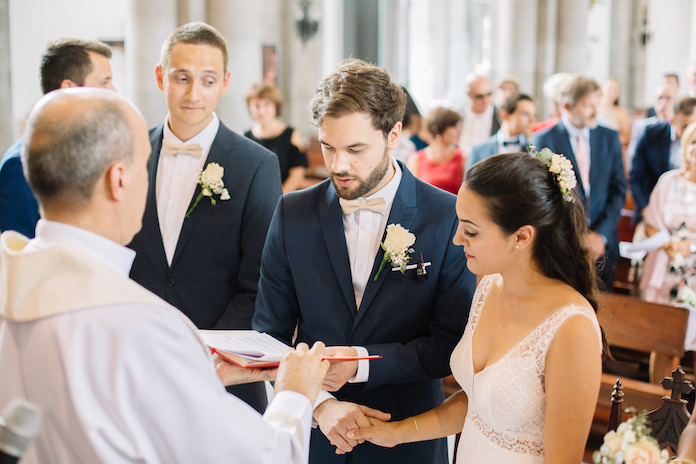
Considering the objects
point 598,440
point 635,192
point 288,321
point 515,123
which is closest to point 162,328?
point 288,321

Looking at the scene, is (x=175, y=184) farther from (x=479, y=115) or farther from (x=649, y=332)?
(x=479, y=115)

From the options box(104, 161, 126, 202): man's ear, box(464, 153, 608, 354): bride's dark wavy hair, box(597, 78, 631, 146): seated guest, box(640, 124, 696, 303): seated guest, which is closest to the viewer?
box(104, 161, 126, 202): man's ear

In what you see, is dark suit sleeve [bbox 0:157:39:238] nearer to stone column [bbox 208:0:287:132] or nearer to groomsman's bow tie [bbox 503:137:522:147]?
groomsman's bow tie [bbox 503:137:522:147]

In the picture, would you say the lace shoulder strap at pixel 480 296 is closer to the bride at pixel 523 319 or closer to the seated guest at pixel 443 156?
the bride at pixel 523 319

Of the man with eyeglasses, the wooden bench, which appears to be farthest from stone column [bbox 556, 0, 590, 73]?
the wooden bench

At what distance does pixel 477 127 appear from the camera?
733cm

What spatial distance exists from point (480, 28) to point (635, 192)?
11.0 meters

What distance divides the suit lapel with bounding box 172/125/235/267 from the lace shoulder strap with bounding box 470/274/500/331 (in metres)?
1.07

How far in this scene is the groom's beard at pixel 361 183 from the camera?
2054mm

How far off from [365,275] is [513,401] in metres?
0.61

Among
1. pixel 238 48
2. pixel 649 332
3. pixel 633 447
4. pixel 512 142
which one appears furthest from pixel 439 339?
pixel 238 48

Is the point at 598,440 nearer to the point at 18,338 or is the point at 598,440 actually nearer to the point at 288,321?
the point at 288,321

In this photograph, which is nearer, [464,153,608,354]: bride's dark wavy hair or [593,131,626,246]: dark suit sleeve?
[464,153,608,354]: bride's dark wavy hair

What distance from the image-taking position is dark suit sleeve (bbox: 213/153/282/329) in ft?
7.93
